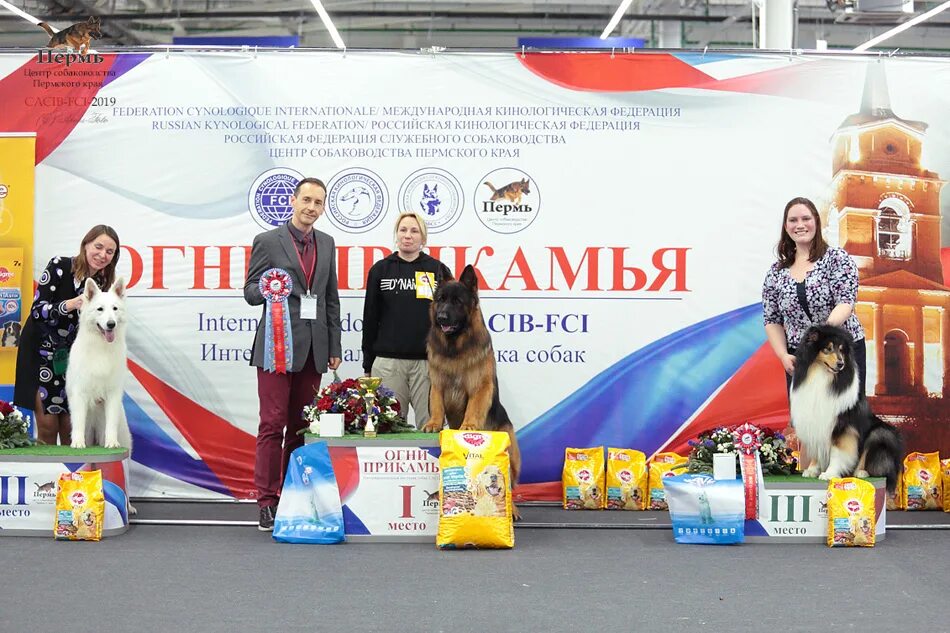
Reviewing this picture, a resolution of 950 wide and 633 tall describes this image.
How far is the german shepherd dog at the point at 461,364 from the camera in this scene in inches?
179

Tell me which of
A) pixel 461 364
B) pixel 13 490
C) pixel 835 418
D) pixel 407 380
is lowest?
pixel 13 490

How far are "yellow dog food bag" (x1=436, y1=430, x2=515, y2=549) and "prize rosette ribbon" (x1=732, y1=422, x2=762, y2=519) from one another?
1116 millimetres

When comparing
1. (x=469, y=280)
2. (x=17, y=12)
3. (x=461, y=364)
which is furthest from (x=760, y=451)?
(x=17, y=12)

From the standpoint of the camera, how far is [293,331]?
4.67 metres

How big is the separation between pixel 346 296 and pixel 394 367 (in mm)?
737

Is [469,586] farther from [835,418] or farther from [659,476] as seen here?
[659,476]

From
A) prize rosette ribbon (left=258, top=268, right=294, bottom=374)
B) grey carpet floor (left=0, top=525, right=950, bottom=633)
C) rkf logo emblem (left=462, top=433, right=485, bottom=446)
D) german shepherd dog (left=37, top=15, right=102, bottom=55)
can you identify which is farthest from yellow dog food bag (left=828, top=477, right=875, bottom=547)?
german shepherd dog (left=37, top=15, right=102, bottom=55)

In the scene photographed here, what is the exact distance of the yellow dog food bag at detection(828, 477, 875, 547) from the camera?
14.2 ft

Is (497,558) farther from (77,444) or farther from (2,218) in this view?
(2,218)

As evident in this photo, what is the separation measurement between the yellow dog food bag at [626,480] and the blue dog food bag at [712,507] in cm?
97

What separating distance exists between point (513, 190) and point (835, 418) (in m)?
2.25

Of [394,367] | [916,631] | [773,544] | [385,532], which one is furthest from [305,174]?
[916,631]

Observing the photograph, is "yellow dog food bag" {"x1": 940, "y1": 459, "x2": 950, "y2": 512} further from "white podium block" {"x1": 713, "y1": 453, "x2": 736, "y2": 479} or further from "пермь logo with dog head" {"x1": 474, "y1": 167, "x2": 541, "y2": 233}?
"пермь logo with dog head" {"x1": 474, "y1": 167, "x2": 541, "y2": 233}

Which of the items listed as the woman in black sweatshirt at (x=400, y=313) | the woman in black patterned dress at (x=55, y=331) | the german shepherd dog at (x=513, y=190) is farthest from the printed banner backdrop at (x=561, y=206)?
the woman in black patterned dress at (x=55, y=331)
